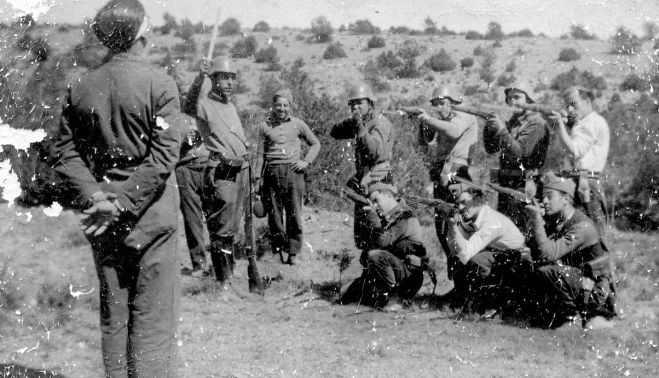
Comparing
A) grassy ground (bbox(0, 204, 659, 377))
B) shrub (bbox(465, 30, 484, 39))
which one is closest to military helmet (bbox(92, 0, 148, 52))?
grassy ground (bbox(0, 204, 659, 377))

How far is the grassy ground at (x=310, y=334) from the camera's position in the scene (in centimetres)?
433

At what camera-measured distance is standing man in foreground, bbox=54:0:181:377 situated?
9.52 feet

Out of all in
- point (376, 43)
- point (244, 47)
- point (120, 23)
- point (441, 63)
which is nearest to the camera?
point (120, 23)

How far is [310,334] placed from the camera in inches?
201

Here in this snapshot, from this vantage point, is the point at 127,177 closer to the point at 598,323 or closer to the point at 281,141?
the point at 598,323

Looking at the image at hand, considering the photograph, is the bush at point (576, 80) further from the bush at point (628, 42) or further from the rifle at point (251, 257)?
the rifle at point (251, 257)

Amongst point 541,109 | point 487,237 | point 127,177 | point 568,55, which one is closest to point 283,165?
point 487,237

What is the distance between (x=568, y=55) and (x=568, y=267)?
18691 millimetres

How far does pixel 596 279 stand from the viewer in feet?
17.6

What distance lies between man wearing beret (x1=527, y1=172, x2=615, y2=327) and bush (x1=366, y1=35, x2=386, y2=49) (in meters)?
14.7

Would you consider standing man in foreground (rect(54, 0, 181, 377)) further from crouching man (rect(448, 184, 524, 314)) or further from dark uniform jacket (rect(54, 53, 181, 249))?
crouching man (rect(448, 184, 524, 314))

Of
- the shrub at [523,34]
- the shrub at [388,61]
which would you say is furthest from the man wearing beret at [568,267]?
the shrub at [523,34]

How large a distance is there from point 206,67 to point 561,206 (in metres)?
3.22

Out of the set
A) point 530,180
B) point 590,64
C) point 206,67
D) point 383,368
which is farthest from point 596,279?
point 590,64
